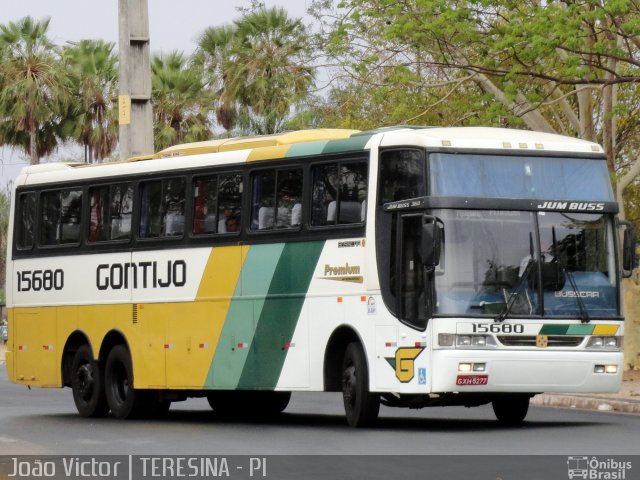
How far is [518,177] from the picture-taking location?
17.8 metres

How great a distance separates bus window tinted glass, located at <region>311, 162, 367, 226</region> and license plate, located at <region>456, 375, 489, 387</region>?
2.18m

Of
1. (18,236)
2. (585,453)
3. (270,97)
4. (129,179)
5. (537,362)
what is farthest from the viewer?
(270,97)

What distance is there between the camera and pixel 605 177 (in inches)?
723

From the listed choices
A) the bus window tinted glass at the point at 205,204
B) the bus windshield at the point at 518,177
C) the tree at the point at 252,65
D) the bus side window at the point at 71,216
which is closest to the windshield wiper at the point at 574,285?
the bus windshield at the point at 518,177

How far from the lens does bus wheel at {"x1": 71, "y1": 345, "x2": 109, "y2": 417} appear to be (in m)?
22.0

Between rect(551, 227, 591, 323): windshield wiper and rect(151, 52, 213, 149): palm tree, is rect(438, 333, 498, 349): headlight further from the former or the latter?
rect(151, 52, 213, 149): palm tree

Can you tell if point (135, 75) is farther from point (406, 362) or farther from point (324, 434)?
point (406, 362)

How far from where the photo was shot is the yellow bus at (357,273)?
56.6ft

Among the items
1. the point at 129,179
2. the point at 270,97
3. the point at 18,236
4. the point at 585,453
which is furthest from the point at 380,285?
the point at 270,97

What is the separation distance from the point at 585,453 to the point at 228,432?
5.11 m

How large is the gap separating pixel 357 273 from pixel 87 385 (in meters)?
5.75

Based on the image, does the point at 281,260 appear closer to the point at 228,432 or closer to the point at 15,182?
the point at 228,432

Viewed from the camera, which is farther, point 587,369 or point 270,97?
point 270,97

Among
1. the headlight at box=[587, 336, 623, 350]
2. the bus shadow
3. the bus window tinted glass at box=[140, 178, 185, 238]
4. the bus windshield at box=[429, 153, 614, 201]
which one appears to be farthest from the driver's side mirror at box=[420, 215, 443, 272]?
the bus window tinted glass at box=[140, 178, 185, 238]
